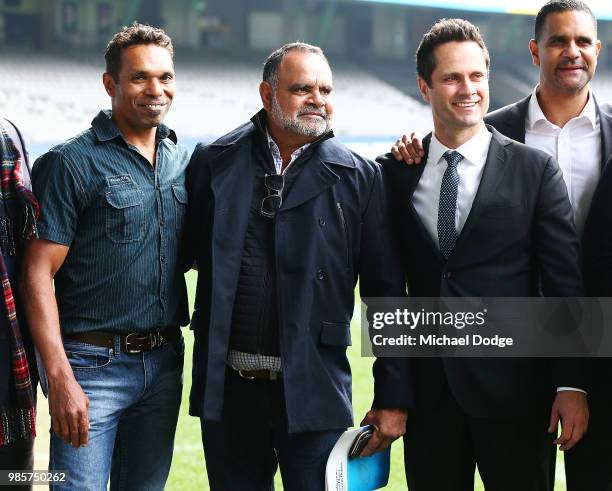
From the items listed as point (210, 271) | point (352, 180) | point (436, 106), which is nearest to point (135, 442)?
point (210, 271)

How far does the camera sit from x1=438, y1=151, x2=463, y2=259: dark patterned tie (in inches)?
93.2

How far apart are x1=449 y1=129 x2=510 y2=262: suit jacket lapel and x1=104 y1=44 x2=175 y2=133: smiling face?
0.91 metres

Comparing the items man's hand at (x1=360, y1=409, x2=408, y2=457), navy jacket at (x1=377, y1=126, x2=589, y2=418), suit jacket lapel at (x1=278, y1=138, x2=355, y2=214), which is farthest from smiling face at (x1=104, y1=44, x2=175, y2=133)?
man's hand at (x1=360, y1=409, x2=408, y2=457)

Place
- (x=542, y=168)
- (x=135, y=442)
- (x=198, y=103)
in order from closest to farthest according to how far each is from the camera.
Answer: (x=542, y=168), (x=135, y=442), (x=198, y=103)

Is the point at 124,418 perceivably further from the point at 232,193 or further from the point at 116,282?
the point at 232,193

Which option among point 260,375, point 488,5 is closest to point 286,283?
point 260,375

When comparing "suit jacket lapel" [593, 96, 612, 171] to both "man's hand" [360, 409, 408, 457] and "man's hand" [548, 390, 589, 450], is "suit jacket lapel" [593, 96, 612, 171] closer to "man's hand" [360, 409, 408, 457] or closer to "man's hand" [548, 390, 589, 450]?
"man's hand" [548, 390, 589, 450]

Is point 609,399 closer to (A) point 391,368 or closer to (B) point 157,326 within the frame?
(A) point 391,368

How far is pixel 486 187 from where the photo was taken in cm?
233

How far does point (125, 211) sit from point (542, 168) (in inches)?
43.8

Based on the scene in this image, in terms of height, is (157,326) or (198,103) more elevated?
(198,103)

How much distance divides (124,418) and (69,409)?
253mm

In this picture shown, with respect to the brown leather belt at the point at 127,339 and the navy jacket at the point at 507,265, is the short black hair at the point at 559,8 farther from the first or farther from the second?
the brown leather belt at the point at 127,339

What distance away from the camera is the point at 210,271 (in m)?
2.41
